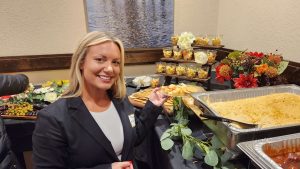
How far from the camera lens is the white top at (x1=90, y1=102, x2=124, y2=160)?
953mm

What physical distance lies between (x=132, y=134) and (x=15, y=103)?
3.36 ft

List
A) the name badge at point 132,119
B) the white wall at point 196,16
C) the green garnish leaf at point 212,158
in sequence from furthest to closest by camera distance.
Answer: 1. the white wall at point 196,16
2. the name badge at point 132,119
3. the green garnish leaf at point 212,158

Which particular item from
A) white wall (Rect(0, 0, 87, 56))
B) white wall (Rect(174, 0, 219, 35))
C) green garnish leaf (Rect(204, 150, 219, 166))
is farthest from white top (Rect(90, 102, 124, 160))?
white wall (Rect(174, 0, 219, 35))

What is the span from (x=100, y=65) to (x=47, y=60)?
4.41 feet

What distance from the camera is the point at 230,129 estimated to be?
0.77 metres

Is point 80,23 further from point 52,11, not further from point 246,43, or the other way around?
point 246,43

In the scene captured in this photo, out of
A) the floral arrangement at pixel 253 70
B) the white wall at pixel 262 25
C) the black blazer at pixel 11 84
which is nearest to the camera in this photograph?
the black blazer at pixel 11 84

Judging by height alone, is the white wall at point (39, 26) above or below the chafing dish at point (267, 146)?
above

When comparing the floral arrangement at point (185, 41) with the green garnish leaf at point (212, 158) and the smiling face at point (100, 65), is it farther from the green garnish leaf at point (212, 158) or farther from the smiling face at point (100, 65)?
the green garnish leaf at point (212, 158)

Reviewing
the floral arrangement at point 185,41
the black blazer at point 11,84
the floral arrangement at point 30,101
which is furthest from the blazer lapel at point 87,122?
the floral arrangement at point 185,41

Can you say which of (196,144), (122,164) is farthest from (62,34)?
(196,144)

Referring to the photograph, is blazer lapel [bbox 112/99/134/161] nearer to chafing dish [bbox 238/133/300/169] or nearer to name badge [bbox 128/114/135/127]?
name badge [bbox 128/114/135/127]

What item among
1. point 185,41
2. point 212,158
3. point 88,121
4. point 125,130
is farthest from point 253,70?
point 88,121

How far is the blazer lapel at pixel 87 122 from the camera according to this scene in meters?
0.88
